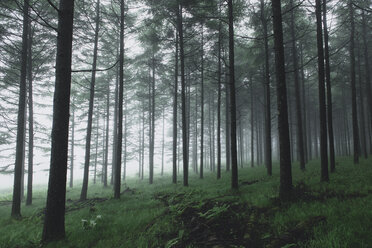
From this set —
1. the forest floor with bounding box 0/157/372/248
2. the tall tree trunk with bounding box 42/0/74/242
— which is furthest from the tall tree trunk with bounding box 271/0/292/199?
the tall tree trunk with bounding box 42/0/74/242

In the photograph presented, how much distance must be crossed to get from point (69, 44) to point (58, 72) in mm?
839

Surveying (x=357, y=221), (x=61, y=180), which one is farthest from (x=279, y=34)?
(x=61, y=180)

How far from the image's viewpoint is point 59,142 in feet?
13.5

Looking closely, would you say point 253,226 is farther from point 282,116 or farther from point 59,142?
point 59,142

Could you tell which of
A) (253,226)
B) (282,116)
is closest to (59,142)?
(253,226)

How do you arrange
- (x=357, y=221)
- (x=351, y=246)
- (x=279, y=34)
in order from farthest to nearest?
(x=279, y=34) < (x=357, y=221) < (x=351, y=246)

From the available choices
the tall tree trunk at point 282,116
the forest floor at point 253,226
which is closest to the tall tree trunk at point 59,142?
the forest floor at point 253,226

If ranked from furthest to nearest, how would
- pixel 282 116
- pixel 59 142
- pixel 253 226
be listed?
pixel 282 116
pixel 59 142
pixel 253 226

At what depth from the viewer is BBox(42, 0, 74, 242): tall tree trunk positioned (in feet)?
13.4

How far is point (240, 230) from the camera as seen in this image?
11.6 feet

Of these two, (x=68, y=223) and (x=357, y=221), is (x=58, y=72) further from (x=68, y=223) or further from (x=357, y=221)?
(x=357, y=221)

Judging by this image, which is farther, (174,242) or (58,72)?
(58,72)

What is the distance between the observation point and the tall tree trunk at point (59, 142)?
4.07m

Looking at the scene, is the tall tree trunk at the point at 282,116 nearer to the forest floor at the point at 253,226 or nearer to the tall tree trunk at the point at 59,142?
the forest floor at the point at 253,226
